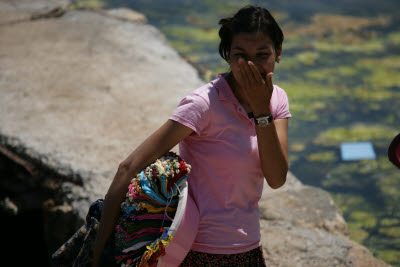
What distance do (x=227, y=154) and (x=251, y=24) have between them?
0.41m

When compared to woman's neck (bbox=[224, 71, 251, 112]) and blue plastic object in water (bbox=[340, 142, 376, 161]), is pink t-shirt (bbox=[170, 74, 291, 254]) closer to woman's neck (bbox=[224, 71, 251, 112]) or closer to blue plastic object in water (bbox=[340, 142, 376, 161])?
woman's neck (bbox=[224, 71, 251, 112])

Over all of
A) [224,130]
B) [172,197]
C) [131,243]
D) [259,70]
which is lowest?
[131,243]

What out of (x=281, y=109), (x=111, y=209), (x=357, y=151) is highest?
(x=281, y=109)

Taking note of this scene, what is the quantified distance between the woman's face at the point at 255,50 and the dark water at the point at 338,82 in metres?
1.67

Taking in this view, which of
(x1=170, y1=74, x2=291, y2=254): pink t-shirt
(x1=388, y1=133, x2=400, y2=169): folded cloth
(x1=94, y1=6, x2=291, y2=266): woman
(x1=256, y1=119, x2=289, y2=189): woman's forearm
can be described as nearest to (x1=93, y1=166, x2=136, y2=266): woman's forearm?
(x1=94, y1=6, x2=291, y2=266): woman

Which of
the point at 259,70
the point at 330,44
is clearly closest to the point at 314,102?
the point at 330,44

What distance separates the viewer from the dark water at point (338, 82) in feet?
10.4

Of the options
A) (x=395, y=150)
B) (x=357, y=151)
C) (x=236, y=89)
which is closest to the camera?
(x=395, y=150)

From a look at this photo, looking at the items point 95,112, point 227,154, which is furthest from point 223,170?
point 95,112

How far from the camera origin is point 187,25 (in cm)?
618

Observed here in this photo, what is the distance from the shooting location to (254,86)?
1.41 meters

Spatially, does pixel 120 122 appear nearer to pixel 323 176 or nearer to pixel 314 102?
pixel 323 176

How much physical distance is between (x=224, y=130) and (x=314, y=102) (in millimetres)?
3049

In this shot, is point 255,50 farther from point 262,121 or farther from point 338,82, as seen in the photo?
point 338,82
